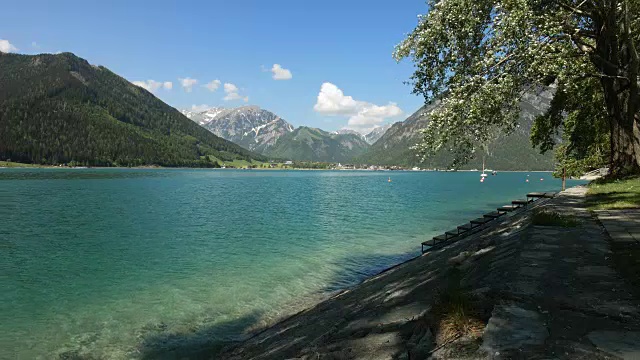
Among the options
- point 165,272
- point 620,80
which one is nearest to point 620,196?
point 620,80

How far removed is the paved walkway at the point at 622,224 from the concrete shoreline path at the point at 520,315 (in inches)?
2.1

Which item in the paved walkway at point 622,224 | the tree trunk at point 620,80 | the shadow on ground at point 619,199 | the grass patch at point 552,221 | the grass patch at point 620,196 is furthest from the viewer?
the tree trunk at point 620,80

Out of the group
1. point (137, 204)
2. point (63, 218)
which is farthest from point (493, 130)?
point (137, 204)

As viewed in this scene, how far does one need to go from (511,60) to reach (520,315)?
14959 millimetres

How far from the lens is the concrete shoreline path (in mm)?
4914

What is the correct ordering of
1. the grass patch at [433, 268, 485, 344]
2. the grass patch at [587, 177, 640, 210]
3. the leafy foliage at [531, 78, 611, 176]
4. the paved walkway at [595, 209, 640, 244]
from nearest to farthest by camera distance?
the grass patch at [433, 268, 485, 344]
the paved walkway at [595, 209, 640, 244]
the grass patch at [587, 177, 640, 210]
the leafy foliage at [531, 78, 611, 176]

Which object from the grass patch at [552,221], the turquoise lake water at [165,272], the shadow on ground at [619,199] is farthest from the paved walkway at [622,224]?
the turquoise lake water at [165,272]

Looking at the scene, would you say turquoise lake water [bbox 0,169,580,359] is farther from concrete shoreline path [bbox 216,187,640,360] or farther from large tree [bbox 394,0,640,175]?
large tree [bbox 394,0,640,175]

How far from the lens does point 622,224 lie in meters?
13.3

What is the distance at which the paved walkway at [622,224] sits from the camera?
35.7 feet

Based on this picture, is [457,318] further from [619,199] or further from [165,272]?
[165,272]

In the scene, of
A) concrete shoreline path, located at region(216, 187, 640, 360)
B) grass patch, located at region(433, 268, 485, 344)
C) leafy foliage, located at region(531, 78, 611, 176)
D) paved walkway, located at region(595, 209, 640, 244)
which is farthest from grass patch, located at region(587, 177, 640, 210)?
grass patch, located at region(433, 268, 485, 344)

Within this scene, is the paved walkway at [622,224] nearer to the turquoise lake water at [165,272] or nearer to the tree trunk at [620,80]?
the tree trunk at [620,80]

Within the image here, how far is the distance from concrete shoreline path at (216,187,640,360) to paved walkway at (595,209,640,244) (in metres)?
0.05
